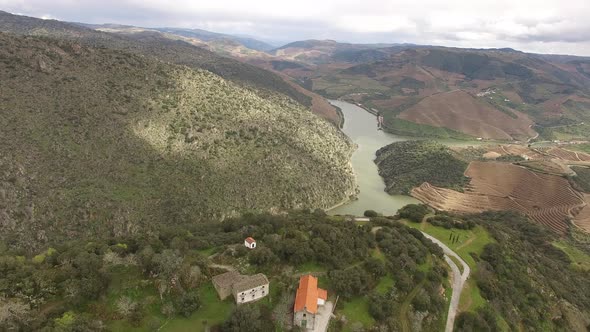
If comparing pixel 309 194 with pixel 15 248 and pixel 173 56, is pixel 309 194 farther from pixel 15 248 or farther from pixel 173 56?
pixel 173 56

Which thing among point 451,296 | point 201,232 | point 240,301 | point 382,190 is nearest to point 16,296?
point 240,301

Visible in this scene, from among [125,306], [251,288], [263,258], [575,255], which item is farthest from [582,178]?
[125,306]

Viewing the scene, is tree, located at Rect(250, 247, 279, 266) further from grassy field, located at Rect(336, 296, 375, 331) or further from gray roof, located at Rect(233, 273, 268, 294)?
grassy field, located at Rect(336, 296, 375, 331)

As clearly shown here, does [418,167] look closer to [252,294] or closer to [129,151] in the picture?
[129,151]

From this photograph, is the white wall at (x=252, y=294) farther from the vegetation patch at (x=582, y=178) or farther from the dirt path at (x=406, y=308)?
the vegetation patch at (x=582, y=178)

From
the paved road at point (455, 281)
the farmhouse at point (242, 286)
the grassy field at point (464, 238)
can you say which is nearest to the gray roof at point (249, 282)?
the farmhouse at point (242, 286)

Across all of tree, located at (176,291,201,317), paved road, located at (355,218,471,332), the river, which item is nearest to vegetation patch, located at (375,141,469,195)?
the river

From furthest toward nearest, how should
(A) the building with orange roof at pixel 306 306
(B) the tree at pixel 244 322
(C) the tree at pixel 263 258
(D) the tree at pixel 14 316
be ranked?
1. (C) the tree at pixel 263 258
2. (A) the building with orange roof at pixel 306 306
3. (B) the tree at pixel 244 322
4. (D) the tree at pixel 14 316
